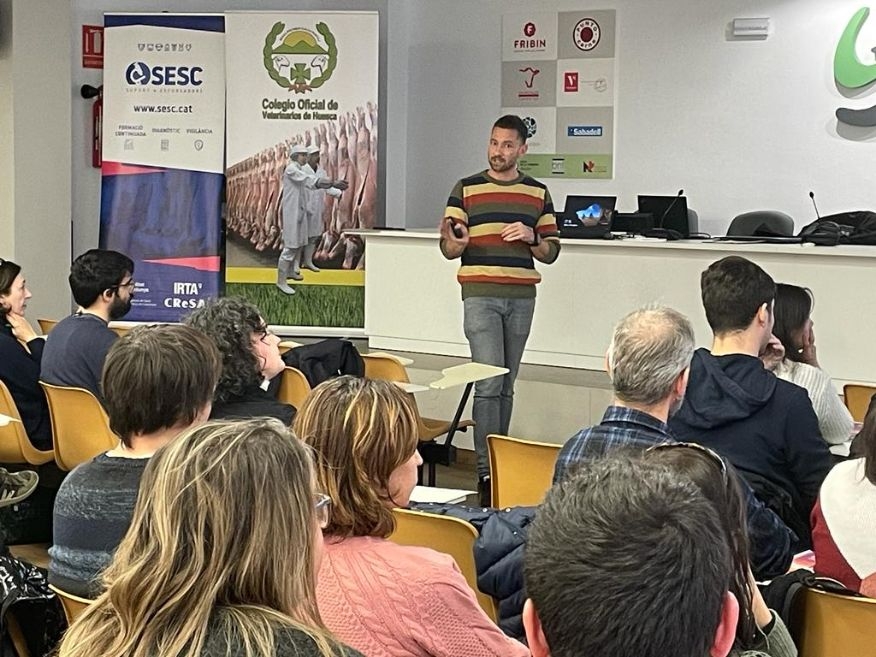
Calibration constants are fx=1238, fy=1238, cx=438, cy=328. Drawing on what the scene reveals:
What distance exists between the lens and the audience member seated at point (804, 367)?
3.76 metres

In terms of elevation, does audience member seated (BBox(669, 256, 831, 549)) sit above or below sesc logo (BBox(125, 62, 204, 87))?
below

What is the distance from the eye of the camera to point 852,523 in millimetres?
2566

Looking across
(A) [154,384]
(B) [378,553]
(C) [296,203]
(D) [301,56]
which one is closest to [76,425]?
(A) [154,384]

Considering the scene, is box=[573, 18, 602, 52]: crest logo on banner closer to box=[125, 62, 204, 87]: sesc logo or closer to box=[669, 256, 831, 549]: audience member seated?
box=[125, 62, 204, 87]: sesc logo

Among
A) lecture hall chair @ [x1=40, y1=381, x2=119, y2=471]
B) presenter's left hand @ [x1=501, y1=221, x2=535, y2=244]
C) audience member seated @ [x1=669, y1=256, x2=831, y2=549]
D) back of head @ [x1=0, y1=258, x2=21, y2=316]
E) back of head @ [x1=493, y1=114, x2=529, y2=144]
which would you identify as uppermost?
back of head @ [x1=493, y1=114, x2=529, y2=144]

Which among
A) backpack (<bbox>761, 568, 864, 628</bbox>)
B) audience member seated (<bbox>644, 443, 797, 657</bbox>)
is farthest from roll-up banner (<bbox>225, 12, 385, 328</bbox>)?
audience member seated (<bbox>644, 443, 797, 657</bbox>)

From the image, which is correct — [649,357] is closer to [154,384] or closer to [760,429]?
[760,429]

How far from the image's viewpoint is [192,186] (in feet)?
27.6

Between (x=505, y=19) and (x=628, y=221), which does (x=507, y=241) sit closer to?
(x=628, y=221)

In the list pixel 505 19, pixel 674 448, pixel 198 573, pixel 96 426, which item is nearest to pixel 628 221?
pixel 505 19

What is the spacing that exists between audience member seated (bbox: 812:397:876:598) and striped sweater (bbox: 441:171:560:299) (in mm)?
3442

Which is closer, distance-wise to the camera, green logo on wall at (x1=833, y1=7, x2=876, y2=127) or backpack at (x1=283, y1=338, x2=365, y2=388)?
backpack at (x1=283, y1=338, x2=365, y2=388)

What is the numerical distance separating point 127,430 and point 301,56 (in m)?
5.92

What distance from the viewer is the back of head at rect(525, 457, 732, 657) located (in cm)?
110
